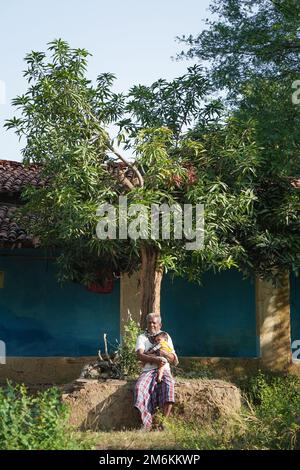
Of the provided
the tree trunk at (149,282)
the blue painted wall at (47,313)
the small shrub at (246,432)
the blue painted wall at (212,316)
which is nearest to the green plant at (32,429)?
the small shrub at (246,432)

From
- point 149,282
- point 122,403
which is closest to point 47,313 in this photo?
point 149,282

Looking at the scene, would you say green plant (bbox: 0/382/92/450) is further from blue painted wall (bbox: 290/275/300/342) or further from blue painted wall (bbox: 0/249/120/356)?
blue painted wall (bbox: 290/275/300/342)

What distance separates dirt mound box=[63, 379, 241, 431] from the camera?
8586 mm

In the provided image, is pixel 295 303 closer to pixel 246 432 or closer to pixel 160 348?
Answer: pixel 160 348

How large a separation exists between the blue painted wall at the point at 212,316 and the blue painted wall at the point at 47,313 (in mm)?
1036

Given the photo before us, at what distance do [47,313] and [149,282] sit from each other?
10.6 ft

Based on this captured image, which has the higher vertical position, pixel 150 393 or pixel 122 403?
pixel 150 393

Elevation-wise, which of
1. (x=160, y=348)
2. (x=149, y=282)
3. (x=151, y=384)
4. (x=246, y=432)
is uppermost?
(x=149, y=282)

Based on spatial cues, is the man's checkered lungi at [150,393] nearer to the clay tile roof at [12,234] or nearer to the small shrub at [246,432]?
the small shrub at [246,432]

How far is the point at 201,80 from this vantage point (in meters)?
10.6

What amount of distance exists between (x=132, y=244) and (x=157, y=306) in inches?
43.9

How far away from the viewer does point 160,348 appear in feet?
28.0

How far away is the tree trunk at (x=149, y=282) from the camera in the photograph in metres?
10.0

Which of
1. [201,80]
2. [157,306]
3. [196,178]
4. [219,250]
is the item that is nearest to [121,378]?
[157,306]
